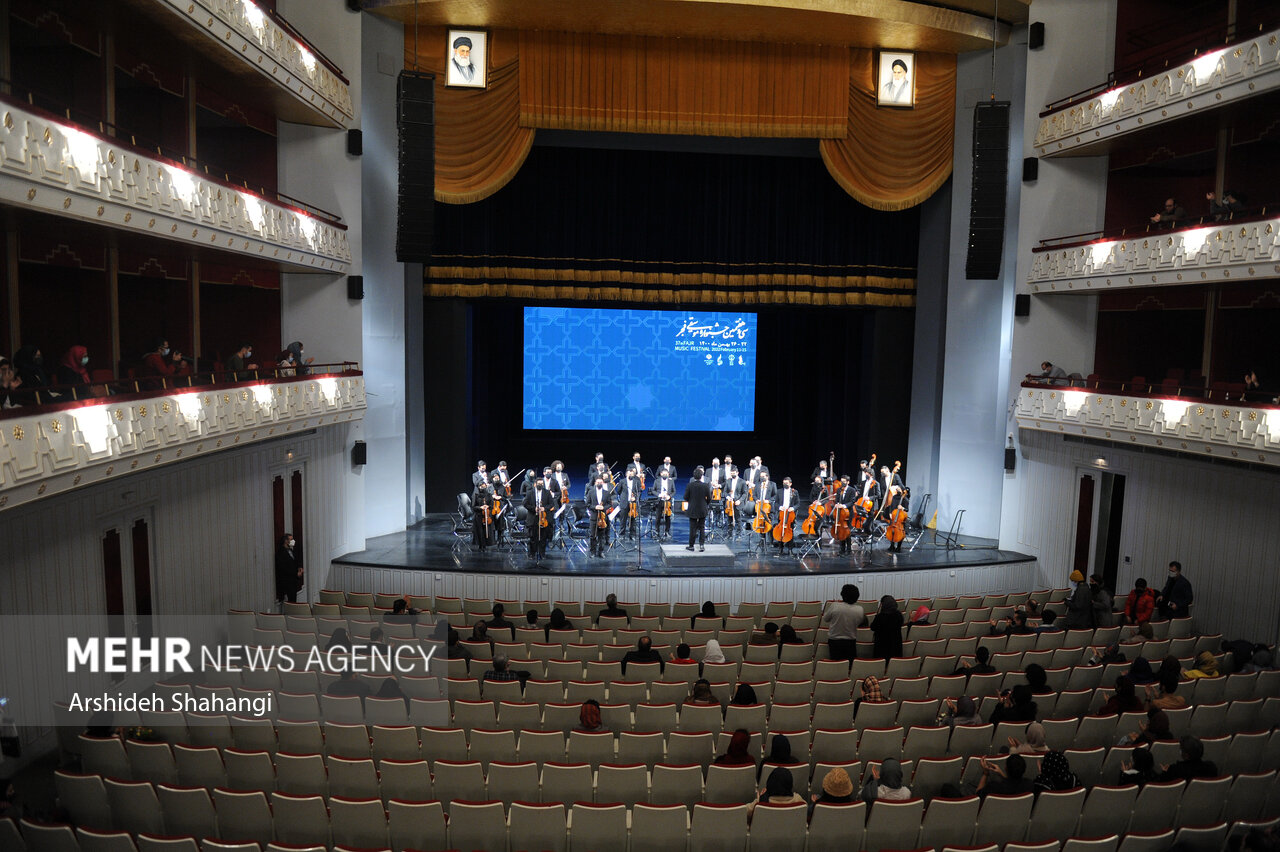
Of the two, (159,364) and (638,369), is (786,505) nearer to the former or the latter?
(638,369)

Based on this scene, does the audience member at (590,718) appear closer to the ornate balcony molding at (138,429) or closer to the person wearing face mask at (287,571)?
the ornate balcony molding at (138,429)

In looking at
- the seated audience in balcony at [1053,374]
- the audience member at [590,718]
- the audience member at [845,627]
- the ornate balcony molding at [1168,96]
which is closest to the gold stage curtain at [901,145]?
the ornate balcony molding at [1168,96]

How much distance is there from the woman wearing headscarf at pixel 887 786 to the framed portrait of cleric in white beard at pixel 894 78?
15.4m

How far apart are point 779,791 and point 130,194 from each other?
28.4 feet

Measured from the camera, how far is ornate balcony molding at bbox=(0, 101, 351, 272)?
7.57 metres

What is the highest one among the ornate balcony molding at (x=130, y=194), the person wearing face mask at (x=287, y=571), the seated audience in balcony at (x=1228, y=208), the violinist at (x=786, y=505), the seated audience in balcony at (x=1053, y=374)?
the seated audience in balcony at (x=1228, y=208)

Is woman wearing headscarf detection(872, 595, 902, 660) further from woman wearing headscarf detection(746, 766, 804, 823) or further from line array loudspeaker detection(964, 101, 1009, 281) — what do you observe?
line array loudspeaker detection(964, 101, 1009, 281)

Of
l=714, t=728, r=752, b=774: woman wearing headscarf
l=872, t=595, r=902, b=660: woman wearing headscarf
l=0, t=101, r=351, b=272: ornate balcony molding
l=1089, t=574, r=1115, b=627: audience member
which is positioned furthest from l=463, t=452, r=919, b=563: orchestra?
l=714, t=728, r=752, b=774: woman wearing headscarf

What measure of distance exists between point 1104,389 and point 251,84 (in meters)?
14.9

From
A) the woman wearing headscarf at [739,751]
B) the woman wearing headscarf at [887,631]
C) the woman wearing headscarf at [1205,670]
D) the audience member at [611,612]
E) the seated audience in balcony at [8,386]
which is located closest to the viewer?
the woman wearing headscarf at [739,751]

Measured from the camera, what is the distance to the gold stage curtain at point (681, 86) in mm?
17734

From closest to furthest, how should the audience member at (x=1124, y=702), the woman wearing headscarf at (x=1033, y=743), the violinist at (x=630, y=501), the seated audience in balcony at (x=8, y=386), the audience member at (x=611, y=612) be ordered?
the woman wearing headscarf at (x=1033, y=743) < the seated audience in balcony at (x=8, y=386) < the audience member at (x=1124, y=702) < the audience member at (x=611, y=612) < the violinist at (x=630, y=501)

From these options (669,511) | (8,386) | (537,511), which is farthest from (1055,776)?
(669,511)

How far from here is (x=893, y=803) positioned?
6.13 m
